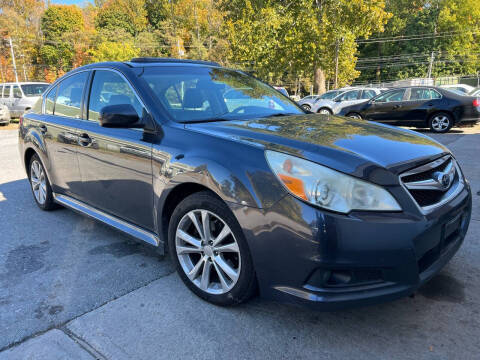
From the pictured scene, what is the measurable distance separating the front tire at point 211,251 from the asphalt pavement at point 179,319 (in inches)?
5.5

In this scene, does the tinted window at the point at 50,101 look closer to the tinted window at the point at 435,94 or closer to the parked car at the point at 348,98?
the tinted window at the point at 435,94

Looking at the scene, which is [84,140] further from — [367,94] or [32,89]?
[32,89]

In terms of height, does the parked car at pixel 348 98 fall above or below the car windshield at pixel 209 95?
below

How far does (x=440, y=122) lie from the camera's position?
37.1 ft

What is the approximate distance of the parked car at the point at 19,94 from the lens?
17078 millimetres

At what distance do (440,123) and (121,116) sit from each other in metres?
11.0

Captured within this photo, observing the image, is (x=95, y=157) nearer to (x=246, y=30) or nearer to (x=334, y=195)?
(x=334, y=195)

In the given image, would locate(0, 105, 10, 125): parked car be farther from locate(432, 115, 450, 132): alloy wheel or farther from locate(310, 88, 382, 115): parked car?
locate(432, 115, 450, 132): alloy wheel

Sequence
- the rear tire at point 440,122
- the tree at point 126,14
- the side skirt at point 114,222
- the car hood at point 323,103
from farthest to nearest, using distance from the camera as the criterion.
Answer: the tree at point 126,14, the car hood at point 323,103, the rear tire at point 440,122, the side skirt at point 114,222

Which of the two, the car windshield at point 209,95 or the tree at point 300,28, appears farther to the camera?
the tree at point 300,28

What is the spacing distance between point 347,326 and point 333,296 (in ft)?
1.52

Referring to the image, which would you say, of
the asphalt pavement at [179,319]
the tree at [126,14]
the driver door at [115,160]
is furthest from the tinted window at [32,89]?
the tree at [126,14]

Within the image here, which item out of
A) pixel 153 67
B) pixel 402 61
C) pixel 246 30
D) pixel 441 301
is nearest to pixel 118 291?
pixel 153 67

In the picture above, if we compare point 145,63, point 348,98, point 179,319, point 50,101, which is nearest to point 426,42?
point 348,98
